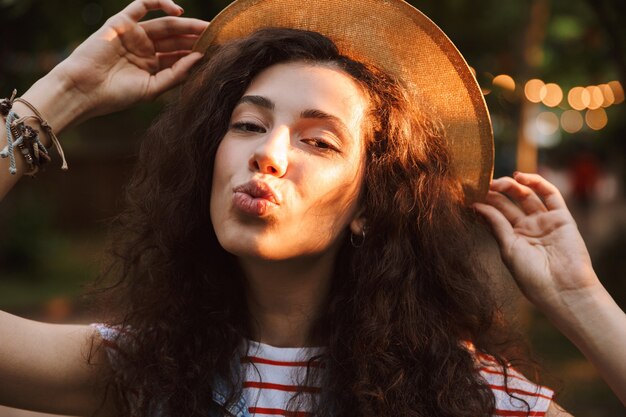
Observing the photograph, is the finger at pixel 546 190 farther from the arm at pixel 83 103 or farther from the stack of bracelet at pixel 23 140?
the stack of bracelet at pixel 23 140

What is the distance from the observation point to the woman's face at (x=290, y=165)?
2307 millimetres

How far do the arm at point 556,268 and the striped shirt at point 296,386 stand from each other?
0.22 meters

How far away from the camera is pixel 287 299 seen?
2.51 m

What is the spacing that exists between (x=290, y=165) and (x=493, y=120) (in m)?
2.53

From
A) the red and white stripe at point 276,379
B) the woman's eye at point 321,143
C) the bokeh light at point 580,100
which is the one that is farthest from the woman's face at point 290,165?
the bokeh light at point 580,100

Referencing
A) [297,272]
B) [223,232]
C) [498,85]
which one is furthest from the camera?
[498,85]

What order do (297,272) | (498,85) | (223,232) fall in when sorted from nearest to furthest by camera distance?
(223,232) → (297,272) → (498,85)

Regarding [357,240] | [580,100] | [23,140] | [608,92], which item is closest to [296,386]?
[357,240]

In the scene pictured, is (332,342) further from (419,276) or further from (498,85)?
(498,85)

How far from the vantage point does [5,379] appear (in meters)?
2.43

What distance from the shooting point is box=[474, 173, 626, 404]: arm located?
2.49 meters

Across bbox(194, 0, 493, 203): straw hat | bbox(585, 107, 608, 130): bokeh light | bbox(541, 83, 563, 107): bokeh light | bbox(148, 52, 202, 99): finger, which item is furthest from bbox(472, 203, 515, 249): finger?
bbox(585, 107, 608, 130): bokeh light

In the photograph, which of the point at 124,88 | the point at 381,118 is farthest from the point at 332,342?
the point at 124,88

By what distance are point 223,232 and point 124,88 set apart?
81 cm
